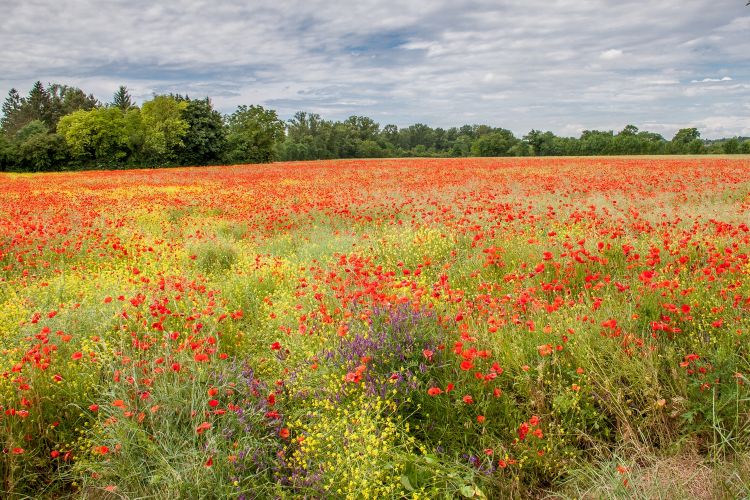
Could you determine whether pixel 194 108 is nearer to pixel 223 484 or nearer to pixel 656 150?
pixel 223 484

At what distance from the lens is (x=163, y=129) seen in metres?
48.4

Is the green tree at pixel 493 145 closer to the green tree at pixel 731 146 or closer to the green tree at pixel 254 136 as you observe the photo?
the green tree at pixel 731 146

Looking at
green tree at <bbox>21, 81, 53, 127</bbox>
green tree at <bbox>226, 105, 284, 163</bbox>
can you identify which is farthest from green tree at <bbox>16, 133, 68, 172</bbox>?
green tree at <bbox>21, 81, 53, 127</bbox>

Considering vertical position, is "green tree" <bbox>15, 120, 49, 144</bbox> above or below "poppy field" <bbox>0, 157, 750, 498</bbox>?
above

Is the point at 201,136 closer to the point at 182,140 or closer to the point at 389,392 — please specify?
the point at 182,140

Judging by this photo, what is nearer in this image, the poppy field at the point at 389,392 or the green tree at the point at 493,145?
the poppy field at the point at 389,392

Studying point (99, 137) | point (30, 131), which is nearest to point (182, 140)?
point (99, 137)

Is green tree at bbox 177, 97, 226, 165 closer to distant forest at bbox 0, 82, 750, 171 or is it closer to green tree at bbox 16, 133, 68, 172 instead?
distant forest at bbox 0, 82, 750, 171

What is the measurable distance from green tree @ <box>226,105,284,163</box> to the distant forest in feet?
0.36

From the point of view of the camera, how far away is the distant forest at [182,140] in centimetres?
4684

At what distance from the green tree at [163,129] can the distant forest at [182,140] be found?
3.9 inches

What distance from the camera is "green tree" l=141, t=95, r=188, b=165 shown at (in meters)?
47.2

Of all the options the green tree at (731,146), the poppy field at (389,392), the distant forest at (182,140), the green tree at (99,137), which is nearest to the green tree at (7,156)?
the distant forest at (182,140)

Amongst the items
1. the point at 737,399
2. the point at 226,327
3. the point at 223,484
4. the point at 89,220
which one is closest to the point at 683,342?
the point at 737,399
